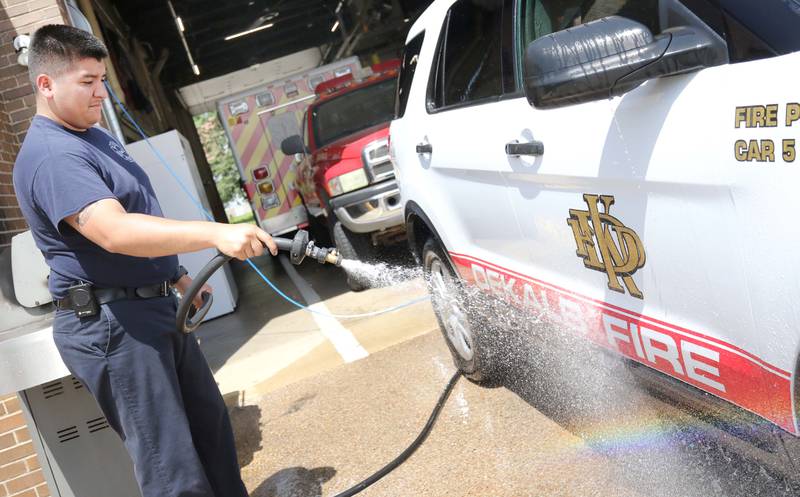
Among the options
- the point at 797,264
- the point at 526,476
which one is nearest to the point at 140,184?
the point at 526,476

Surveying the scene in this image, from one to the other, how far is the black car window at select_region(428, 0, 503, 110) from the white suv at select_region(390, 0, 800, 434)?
0.02 metres

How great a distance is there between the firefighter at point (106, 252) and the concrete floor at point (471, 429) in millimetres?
1180

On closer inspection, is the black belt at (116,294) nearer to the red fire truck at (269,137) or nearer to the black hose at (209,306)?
the black hose at (209,306)

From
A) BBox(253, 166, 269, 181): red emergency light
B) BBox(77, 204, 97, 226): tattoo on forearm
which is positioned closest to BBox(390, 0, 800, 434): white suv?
BBox(77, 204, 97, 226): tattoo on forearm

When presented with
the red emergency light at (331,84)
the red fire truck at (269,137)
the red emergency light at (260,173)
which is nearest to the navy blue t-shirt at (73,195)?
the red emergency light at (331,84)

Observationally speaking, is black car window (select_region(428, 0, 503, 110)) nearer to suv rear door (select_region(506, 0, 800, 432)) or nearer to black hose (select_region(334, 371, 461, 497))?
suv rear door (select_region(506, 0, 800, 432))

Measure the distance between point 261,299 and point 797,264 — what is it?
26.3 feet

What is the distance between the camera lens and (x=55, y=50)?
2396 millimetres

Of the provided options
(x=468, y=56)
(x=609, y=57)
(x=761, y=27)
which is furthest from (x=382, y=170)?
(x=761, y=27)

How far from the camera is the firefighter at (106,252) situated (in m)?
2.27

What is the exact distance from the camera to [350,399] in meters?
4.63

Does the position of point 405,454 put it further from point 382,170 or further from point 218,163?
point 218,163

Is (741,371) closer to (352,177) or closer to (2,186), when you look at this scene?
(2,186)

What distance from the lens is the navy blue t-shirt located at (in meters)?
2.31
